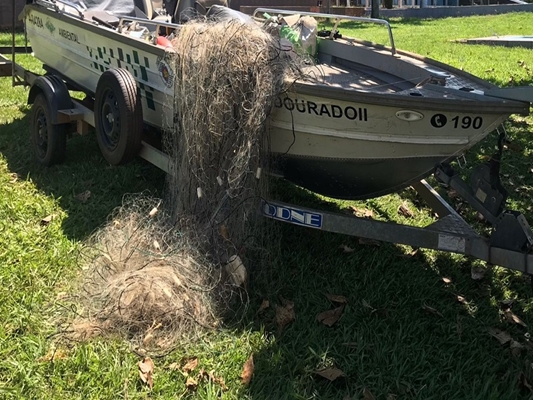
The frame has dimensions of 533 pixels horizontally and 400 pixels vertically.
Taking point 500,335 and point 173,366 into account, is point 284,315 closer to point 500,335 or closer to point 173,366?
point 173,366

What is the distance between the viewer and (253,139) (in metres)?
3.96

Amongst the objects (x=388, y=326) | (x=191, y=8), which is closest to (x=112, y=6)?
(x=191, y=8)

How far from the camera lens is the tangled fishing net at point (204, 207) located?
3668 millimetres

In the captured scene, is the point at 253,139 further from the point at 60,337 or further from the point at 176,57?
the point at 60,337

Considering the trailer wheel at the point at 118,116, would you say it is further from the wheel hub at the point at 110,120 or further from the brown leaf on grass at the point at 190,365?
the brown leaf on grass at the point at 190,365

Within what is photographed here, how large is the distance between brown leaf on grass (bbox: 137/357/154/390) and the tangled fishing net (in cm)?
25

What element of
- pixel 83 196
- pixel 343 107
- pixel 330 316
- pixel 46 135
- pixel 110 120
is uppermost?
pixel 343 107

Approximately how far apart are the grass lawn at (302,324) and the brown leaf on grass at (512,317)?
0.09 feet

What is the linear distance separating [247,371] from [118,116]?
2474 mm

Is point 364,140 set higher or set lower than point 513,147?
higher

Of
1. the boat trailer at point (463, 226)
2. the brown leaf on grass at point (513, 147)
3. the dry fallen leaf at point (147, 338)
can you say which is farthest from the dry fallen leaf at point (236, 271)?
the brown leaf on grass at point (513, 147)

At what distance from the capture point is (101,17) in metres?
6.05

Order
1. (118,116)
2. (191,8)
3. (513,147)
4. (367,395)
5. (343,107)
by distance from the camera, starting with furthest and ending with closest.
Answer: (513,147)
(191,8)
(118,116)
(343,107)
(367,395)

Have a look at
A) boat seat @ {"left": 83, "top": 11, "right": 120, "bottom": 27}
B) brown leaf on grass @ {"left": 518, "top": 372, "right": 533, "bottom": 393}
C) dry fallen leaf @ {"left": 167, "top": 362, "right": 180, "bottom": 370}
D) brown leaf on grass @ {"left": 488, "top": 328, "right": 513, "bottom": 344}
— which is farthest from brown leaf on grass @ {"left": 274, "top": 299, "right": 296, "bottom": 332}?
boat seat @ {"left": 83, "top": 11, "right": 120, "bottom": 27}
